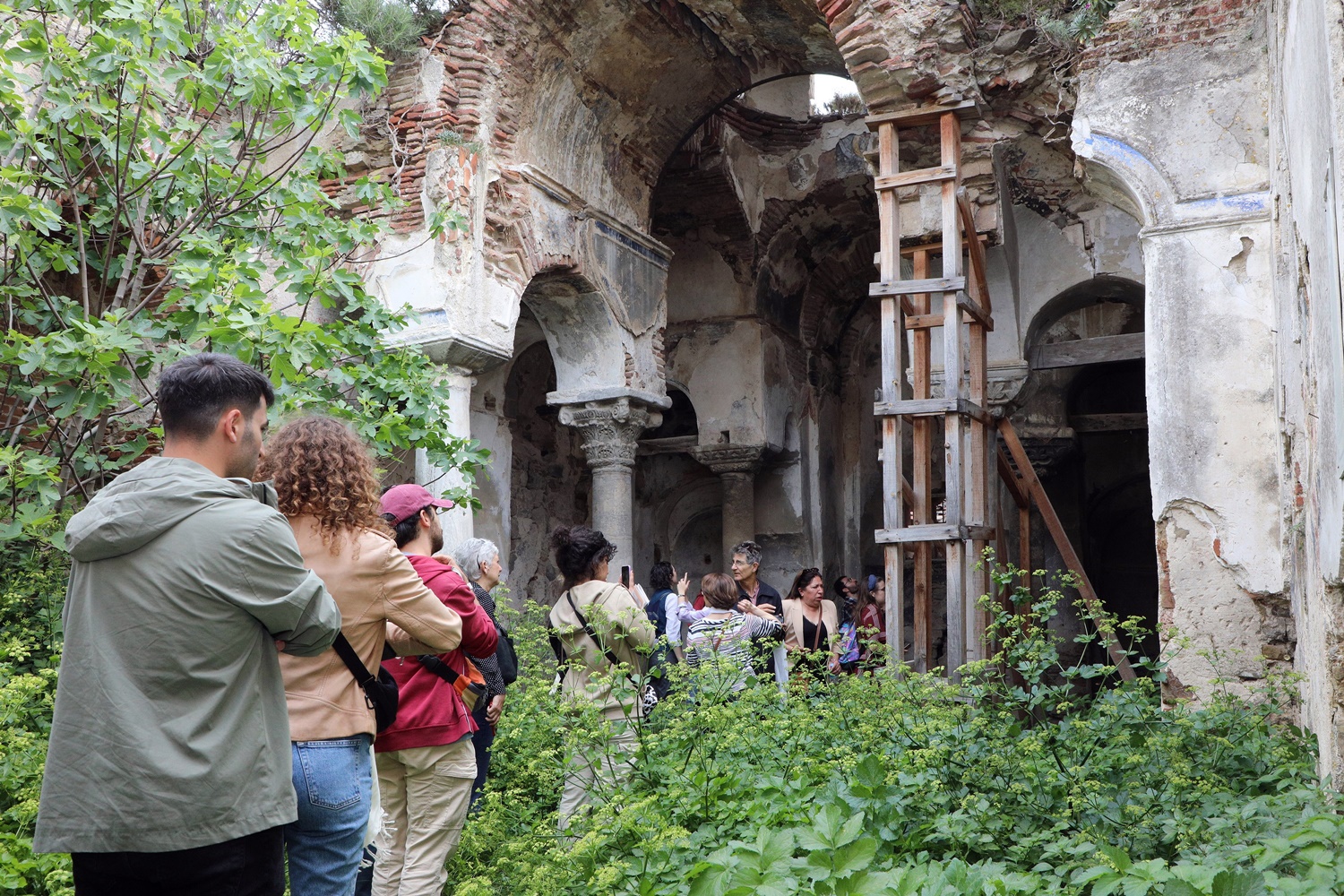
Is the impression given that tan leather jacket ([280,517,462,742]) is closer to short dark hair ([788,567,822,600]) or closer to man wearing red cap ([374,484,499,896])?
man wearing red cap ([374,484,499,896])

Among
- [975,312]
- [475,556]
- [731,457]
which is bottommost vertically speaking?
[475,556]

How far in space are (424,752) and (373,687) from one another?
2.26 feet

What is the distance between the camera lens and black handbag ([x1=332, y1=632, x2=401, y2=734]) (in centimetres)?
281

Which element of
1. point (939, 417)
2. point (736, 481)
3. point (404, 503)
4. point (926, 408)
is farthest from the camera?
point (736, 481)

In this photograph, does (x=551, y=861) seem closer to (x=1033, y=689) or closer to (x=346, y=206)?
(x=1033, y=689)

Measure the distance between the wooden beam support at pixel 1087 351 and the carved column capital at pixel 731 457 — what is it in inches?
138

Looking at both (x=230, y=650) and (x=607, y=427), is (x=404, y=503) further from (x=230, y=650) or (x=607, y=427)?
(x=607, y=427)

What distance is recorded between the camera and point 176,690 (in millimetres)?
2156

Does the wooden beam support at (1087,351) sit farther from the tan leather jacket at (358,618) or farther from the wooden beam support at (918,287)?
the tan leather jacket at (358,618)

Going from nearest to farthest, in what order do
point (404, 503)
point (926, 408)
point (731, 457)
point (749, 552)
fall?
point (404, 503) < point (749, 552) < point (926, 408) < point (731, 457)

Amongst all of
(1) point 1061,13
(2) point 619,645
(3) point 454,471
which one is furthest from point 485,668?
(1) point 1061,13

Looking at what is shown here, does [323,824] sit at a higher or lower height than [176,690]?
lower

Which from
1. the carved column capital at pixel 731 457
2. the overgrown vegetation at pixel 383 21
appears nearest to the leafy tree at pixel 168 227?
the overgrown vegetation at pixel 383 21

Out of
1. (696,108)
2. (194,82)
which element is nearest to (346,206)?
(696,108)
